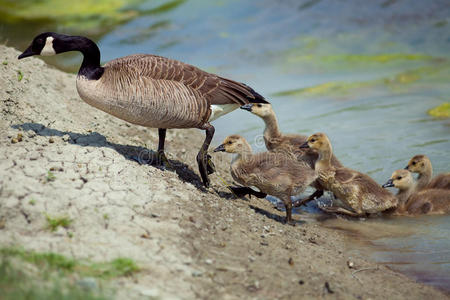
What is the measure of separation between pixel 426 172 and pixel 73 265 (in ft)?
19.2

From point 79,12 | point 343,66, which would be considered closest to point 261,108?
point 343,66

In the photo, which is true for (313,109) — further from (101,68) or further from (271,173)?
(101,68)

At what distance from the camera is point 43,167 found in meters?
5.75

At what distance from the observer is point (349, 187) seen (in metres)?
7.93

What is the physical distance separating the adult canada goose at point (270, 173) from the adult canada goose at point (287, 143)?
35.9 inches

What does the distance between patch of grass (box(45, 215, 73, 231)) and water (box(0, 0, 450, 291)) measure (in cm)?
340

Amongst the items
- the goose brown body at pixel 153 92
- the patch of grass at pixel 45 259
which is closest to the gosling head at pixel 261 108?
the goose brown body at pixel 153 92

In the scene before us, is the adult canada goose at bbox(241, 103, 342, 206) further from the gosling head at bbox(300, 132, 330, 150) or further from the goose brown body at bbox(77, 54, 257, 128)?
the goose brown body at bbox(77, 54, 257, 128)

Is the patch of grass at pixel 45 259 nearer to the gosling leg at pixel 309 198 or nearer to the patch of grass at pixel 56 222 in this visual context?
the patch of grass at pixel 56 222

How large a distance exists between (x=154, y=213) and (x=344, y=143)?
551cm

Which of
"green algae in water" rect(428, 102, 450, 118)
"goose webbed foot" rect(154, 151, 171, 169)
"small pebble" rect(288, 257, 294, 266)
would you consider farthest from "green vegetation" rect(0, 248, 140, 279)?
"green algae in water" rect(428, 102, 450, 118)

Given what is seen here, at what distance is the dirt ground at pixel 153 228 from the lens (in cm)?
477

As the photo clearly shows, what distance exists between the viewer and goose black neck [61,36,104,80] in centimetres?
659

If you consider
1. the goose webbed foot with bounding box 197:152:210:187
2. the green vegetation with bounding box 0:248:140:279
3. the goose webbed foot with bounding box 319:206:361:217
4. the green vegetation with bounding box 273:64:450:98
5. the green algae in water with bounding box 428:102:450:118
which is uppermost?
the green vegetation with bounding box 273:64:450:98
